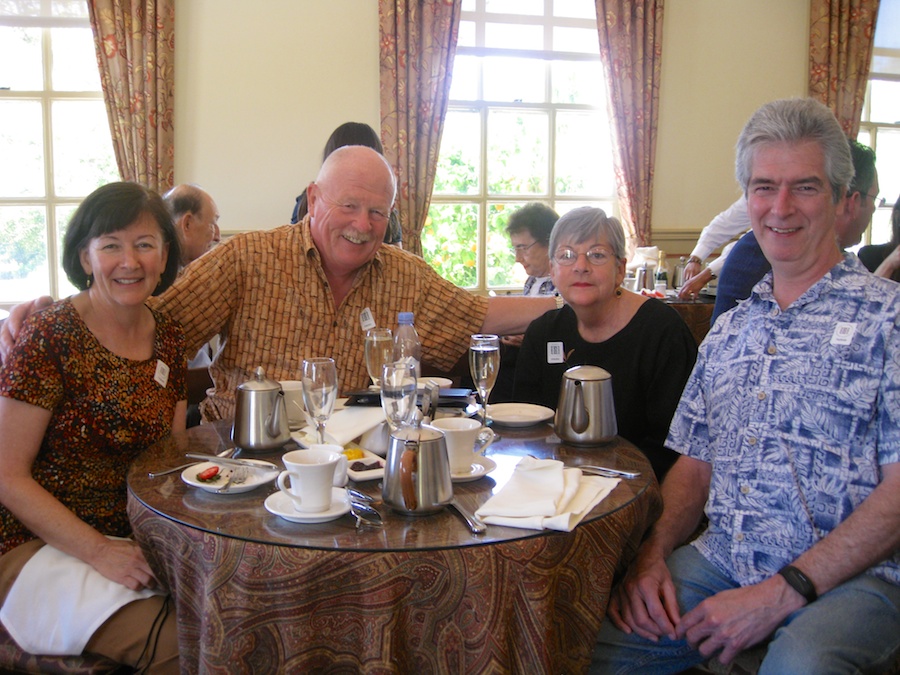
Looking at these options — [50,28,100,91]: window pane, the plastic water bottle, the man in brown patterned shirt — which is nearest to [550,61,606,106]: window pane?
[50,28,100,91]: window pane

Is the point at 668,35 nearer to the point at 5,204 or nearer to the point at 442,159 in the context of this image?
the point at 442,159

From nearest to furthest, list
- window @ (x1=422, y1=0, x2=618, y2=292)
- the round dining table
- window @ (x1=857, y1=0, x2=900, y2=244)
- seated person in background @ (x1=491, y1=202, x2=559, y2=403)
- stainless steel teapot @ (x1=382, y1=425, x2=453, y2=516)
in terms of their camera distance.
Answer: the round dining table < stainless steel teapot @ (x1=382, y1=425, x2=453, y2=516) < seated person in background @ (x1=491, y1=202, x2=559, y2=403) < window @ (x1=422, y1=0, x2=618, y2=292) < window @ (x1=857, y1=0, x2=900, y2=244)

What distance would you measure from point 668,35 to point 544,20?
3.90ft

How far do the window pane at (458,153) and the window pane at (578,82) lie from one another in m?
0.87

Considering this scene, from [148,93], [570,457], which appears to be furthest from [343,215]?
[148,93]

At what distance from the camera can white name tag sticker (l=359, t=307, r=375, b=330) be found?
239 cm

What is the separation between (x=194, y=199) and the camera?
3.87m

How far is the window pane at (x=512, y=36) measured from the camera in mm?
6648

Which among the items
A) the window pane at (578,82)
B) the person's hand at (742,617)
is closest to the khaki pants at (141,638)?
the person's hand at (742,617)

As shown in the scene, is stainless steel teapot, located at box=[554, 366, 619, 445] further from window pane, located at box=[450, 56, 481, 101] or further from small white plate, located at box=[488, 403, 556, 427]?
window pane, located at box=[450, 56, 481, 101]

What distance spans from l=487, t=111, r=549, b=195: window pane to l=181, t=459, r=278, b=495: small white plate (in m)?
5.74

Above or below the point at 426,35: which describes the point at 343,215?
below

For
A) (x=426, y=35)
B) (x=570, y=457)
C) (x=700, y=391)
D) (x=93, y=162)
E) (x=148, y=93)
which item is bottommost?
(x=570, y=457)

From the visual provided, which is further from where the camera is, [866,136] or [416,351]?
[866,136]
